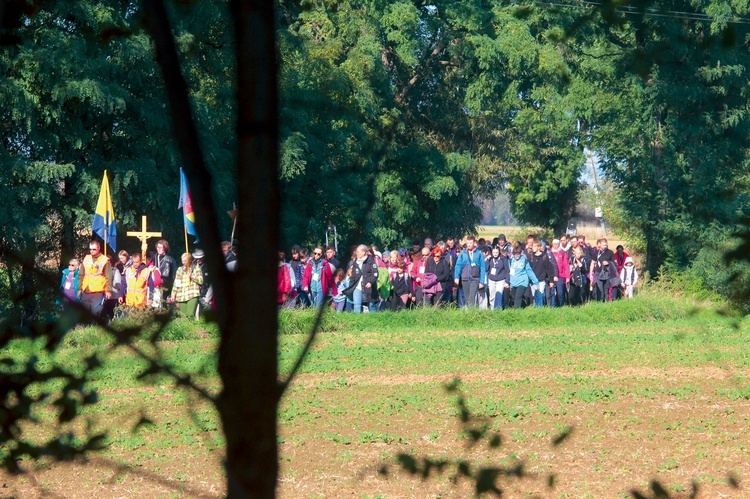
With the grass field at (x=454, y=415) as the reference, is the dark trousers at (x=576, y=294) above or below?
above

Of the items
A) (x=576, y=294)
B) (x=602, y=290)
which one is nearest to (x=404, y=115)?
(x=602, y=290)

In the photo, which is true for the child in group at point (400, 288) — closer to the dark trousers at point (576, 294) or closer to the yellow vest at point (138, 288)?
the dark trousers at point (576, 294)

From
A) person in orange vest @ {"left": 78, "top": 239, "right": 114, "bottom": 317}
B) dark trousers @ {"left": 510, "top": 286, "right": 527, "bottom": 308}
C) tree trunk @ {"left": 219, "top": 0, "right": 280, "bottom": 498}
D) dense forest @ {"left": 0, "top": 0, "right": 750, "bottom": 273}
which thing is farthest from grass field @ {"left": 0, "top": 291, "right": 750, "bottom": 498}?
dark trousers @ {"left": 510, "top": 286, "right": 527, "bottom": 308}

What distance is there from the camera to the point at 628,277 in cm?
2600

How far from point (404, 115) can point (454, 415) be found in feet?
5.67

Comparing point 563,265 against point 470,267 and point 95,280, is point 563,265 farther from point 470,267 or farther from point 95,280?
point 95,280

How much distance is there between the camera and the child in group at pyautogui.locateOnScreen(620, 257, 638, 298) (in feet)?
84.8

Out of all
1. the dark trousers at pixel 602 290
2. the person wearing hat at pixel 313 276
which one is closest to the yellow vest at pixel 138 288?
the person wearing hat at pixel 313 276

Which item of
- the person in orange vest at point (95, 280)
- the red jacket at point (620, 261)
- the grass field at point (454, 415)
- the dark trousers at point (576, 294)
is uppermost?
the red jacket at point (620, 261)

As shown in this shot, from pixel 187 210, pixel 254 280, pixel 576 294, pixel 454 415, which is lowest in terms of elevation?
pixel 454 415

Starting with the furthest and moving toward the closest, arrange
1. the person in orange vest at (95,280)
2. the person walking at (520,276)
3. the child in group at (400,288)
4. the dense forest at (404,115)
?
1. the person walking at (520,276)
2. the child in group at (400,288)
3. the person in orange vest at (95,280)
4. the dense forest at (404,115)

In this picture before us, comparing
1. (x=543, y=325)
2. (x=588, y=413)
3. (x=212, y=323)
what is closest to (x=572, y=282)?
(x=543, y=325)

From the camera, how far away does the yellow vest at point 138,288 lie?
17.7m

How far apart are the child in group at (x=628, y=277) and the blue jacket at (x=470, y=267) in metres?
4.24
